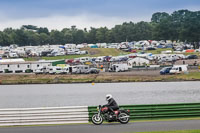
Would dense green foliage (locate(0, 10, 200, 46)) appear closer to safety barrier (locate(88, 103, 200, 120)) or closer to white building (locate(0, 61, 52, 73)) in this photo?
white building (locate(0, 61, 52, 73))

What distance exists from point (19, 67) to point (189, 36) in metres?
67.9

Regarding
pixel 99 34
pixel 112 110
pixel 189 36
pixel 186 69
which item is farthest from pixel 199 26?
pixel 112 110

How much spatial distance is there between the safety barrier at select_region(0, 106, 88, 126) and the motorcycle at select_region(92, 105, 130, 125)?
1297 millimetres

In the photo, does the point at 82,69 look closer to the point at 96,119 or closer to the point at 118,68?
the point at 118,68

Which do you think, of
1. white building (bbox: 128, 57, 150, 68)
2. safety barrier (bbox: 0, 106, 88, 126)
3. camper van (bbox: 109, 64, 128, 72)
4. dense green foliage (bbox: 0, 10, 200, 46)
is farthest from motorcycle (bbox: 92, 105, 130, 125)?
dense green foliage (bbox: 0, 10, 200, 46)

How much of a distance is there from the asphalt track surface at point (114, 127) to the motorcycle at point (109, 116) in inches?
11.9

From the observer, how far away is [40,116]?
73.9 feet

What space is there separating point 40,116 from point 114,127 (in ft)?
14.3

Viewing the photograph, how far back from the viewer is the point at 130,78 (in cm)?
7438

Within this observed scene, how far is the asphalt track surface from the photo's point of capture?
20.2 meters

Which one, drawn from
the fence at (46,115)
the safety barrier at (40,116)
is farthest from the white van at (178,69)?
the safety barrier at (40,116)

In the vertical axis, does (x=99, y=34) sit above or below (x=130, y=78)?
above

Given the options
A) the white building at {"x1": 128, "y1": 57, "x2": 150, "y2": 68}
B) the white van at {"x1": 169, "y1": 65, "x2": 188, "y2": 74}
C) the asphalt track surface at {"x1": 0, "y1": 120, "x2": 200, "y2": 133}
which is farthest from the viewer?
the white building at {"x1": 128, "y1": 57, "x2": 150, "y2": 68}

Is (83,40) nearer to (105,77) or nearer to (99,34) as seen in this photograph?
(99,34)
